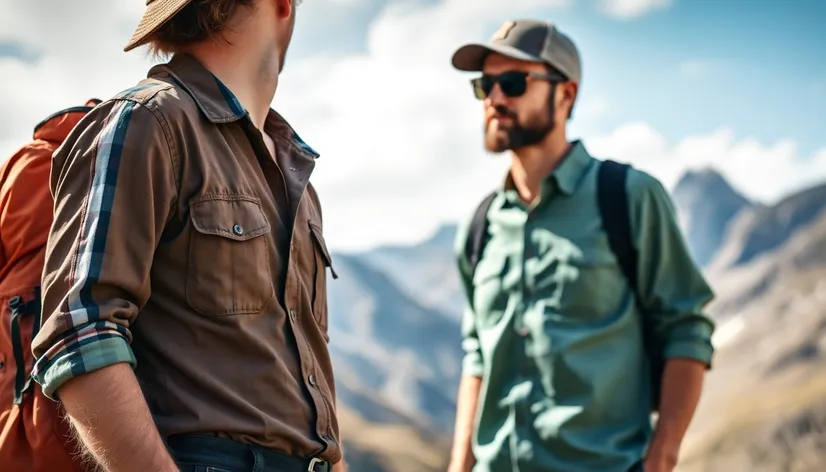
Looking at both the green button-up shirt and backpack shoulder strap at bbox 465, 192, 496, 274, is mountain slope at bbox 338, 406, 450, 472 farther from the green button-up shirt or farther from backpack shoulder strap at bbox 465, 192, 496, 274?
the green button-up shirt

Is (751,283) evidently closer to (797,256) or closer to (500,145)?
(797,256)

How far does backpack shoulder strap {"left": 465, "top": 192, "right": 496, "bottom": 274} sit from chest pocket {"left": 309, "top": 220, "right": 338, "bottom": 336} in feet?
7.98

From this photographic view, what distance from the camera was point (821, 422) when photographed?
112562 millimetres

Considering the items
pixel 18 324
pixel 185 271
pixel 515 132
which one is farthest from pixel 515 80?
pixel 18 324

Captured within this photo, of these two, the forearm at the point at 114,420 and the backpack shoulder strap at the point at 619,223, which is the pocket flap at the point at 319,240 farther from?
the backpack shoulder strap at the point at 619,223

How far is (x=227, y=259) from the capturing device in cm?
297

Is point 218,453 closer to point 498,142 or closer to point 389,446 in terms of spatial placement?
point 498,142

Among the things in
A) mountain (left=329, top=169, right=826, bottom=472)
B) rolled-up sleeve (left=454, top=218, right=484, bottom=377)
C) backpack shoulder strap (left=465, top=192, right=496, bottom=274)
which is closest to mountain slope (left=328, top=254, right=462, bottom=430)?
mountain (left=329, top=169, right=826, bottom=472)

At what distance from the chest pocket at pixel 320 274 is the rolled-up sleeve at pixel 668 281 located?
2.38 meters

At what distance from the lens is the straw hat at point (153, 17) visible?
10.4 ft

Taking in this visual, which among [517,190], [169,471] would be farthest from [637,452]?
[169,471]

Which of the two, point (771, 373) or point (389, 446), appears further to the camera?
point (771, 373)

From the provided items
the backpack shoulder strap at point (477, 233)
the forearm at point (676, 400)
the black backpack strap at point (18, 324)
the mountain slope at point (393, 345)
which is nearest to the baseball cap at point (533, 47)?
the backpack shoulder strap at point (477, 233)

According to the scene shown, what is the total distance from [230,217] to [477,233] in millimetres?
3156
